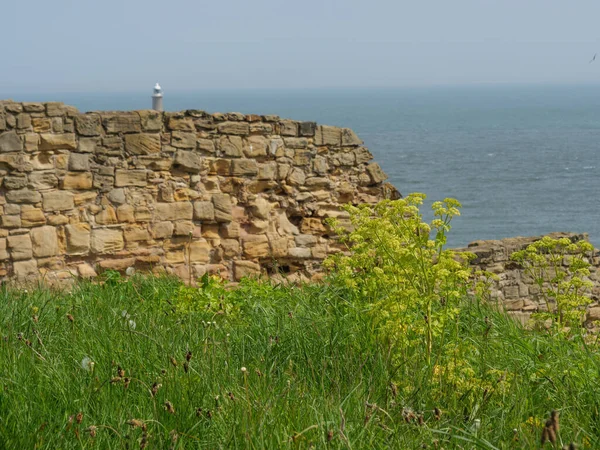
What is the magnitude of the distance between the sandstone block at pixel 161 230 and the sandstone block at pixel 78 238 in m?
0.63

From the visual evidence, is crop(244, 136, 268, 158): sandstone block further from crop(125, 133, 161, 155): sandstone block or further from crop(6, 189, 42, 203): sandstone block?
crop(6, 189, 42, 203): sandstone block

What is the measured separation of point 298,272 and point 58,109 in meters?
2.88

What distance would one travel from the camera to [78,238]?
29.3ft

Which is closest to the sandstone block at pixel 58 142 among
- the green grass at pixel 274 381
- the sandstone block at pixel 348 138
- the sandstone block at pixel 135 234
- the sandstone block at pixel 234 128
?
the sandstone block at pixel 135 234

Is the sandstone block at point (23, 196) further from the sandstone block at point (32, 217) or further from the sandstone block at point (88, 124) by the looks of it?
the sandstone block at point (88, 124)

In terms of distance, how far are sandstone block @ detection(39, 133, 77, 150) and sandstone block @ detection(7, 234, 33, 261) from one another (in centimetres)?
85

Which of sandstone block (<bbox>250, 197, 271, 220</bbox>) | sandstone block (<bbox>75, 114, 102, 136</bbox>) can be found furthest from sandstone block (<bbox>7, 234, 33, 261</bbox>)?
sandstone block (<bbox>250, 197, 271, 220</bbox>)

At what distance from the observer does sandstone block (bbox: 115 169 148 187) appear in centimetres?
898

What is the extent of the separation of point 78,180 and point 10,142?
70cm

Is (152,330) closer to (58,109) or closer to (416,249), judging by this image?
(416,249)

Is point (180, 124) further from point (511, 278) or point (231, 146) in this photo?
point (511, 278)

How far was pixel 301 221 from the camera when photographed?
9.75m

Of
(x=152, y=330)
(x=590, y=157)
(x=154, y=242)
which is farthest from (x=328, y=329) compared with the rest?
(x=590, y=157)

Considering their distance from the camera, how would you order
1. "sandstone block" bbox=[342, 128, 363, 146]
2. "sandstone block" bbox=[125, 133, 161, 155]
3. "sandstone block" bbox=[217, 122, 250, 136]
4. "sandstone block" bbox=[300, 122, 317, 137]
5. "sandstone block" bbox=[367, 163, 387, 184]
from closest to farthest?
1. "sandstone block" bbox=[125, 133, 161, 155]
2. "sandstone block" bbox=[217, 122, 250, 136]
3. "sandstone block" bbox=[300, 122, 317, 137]
4. "sandstone block" bbox=[342, 128, 363, 146]
5. "sandstone block" bbox=[367, 163, 387, 184]
